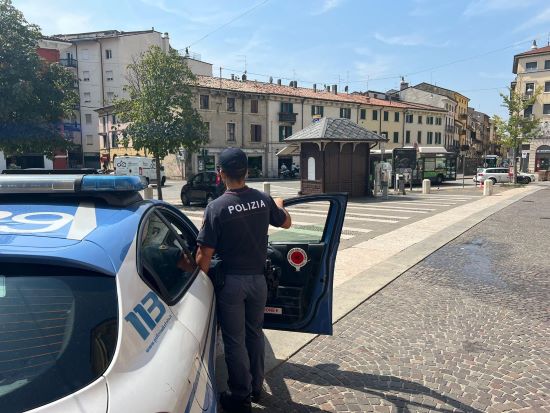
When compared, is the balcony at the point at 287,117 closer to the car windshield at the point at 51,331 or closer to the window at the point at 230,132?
the window at the point at 230,132

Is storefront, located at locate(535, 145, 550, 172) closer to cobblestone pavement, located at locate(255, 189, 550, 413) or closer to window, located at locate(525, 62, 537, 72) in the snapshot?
window, located at locate(525, 62, 537, 72)

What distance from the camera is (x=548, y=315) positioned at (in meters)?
4.72

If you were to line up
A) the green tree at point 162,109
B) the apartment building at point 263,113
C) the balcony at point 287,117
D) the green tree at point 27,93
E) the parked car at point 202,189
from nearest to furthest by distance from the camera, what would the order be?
the green tree at point 27,93, the parked car at point 202,189, the green tree at point 162,109, the apartment building at point 263,113, the balcony at point 287,117

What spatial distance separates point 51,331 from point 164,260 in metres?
1.02

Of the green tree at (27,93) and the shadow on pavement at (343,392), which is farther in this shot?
the green tree at (27,93)

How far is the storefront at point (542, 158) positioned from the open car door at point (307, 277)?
58.3m

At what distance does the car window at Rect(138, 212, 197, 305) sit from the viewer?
1932 mm

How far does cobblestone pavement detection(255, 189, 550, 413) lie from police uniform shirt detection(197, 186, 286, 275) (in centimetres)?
110

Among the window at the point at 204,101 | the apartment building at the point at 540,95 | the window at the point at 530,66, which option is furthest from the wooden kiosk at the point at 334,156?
the window at the point at 530,66

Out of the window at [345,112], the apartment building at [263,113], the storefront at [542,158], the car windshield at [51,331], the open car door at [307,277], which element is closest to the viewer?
the car windshield at [51,331]

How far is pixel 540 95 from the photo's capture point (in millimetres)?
52375

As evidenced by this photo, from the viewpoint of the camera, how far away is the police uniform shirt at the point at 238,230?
2.62 meters

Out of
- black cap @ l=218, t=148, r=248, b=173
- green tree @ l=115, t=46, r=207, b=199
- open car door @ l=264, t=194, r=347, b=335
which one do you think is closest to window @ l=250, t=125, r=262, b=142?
green tree @ l=115, t=46, r=207, b=199

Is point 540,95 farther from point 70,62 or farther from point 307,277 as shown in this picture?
point 307,277
